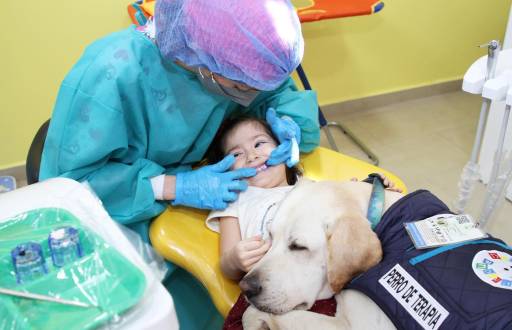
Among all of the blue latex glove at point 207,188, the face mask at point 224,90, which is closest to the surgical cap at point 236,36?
the face mask at point 224,90

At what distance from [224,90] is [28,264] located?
0.67 metres

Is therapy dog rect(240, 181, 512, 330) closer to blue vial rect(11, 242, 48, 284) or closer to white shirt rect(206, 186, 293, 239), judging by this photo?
white shirt rect(206, 186, 293, 239)

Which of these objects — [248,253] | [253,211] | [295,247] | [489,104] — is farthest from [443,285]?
[489,104]

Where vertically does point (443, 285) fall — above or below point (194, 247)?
above

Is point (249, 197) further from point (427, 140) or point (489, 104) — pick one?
point (427, 140)

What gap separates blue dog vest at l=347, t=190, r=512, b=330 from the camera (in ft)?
2.26

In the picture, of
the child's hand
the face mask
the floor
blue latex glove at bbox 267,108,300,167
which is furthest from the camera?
the floor

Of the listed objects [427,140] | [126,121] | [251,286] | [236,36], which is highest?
[236,36]

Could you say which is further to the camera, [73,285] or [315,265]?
[315,265]

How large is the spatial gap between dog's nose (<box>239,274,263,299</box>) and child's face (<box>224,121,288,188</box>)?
39 centimetres

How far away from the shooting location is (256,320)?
86cm

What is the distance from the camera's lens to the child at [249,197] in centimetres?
95

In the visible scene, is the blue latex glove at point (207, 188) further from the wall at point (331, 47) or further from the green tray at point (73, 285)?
the wall at point (331, 47)

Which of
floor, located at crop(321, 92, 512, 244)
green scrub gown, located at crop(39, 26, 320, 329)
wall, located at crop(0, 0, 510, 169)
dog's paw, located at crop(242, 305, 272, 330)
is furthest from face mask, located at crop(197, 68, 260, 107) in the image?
floor, located at crop(321, 92, 512, 244)
